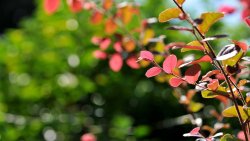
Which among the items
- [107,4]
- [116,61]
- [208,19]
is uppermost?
[107,4]

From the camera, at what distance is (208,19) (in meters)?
1.09

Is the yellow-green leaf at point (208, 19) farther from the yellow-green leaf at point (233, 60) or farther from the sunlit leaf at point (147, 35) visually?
the sunlit leaf at point (147, 35)

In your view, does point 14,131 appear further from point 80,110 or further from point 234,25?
point 234,25

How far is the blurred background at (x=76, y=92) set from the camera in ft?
8.99

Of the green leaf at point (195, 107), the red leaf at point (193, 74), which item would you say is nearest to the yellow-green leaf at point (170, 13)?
the red leaf at point (193, 74)

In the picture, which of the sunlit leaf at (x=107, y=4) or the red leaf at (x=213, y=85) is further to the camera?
the sunlit leaf at (x=107, y=4)

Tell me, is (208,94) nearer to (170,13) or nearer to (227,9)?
(170,13)

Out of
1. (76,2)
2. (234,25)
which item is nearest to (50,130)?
(76,2)

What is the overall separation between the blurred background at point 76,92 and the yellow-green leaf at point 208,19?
4.70 ft

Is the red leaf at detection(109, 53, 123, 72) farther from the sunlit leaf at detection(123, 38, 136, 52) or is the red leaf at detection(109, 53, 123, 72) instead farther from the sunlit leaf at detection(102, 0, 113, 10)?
the sunlit leaf at detection(102, 0, 113, 10)

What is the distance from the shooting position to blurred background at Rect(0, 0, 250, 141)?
2.74m

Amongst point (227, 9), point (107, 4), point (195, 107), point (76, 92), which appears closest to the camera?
point (195, 107)

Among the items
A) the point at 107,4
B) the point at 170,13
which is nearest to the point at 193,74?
the point at 170,13

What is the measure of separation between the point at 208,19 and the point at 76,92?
205 centimetres
